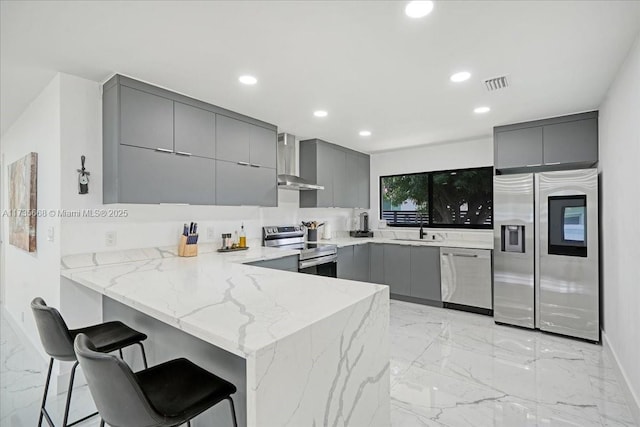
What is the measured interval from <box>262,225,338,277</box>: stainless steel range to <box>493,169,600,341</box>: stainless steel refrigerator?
1.88m

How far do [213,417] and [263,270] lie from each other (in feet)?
2.73

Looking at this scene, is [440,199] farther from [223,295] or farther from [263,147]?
[223,295]

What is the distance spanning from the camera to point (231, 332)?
1.03m

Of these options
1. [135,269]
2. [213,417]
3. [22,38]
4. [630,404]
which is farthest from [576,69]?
[22,38]

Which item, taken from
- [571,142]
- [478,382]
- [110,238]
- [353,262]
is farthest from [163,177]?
[571,142]

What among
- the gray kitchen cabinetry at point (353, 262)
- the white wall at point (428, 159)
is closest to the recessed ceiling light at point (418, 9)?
the gray kitchen cabinetry at point (353, 262)

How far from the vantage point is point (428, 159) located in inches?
191

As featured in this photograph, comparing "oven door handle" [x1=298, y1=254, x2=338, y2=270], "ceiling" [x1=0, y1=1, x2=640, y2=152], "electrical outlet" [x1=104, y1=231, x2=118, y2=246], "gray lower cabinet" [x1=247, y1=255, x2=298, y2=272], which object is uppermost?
"ceiling" [x1=0, y1=1, x2=640, y2=152]

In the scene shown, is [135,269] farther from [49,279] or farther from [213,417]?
[213,417]

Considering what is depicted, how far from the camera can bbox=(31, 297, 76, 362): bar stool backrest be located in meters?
1.55

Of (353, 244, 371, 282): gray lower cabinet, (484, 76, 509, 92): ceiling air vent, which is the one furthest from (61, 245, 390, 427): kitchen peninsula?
(353, 244, 371, 282): gray lower cabinet

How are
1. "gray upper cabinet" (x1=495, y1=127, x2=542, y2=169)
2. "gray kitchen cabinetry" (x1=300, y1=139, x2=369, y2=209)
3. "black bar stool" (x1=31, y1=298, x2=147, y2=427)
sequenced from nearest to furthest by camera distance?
"black bar stool" (x1=31, y1=298, x2=147, y2=427)
"gray upper cabinet" (x1=495, y1=127, x2=542, y2=169)
"gray kitchen cabinetry" (x1=300, y1=139, x2=369, y2=209)

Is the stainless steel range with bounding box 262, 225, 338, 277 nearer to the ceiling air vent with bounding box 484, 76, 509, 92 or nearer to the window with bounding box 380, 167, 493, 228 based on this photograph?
the window with bounding box 380, 167, 493, 228

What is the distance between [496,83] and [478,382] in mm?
2261
